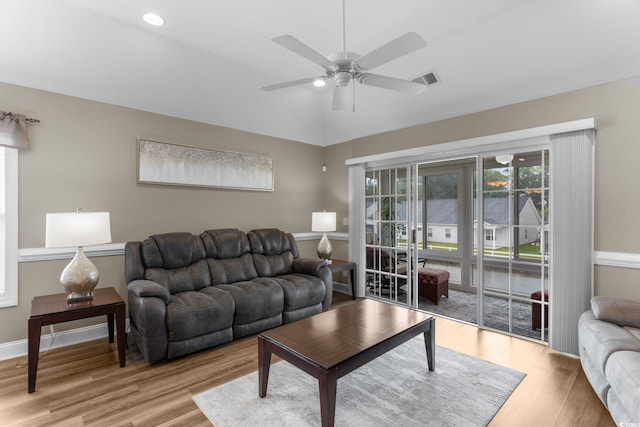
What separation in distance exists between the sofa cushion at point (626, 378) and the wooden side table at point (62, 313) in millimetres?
3591

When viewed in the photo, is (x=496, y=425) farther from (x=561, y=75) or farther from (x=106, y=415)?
(x=561, y=75)

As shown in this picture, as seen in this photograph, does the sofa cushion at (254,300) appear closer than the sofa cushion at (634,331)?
No

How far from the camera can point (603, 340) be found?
217cm

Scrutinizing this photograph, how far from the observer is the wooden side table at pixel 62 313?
2.37m

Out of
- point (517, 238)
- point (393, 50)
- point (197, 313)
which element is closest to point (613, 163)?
point (517, 238)

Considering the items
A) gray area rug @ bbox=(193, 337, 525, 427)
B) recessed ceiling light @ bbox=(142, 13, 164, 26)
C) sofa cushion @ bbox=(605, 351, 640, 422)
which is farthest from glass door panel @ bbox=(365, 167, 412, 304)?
recessed ceiling light @ bbox=(142, 13, 164, 26)

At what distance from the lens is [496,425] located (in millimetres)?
2016

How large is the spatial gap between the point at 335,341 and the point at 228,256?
7.40 feet

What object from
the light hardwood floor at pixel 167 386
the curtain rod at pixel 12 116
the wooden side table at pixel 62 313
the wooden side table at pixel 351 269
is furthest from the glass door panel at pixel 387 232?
the curtain rod at pixel 12 116

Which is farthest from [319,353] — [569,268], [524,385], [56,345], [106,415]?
[56,345]

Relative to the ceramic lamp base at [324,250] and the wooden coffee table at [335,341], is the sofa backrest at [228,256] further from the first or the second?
the wooden coffee table at [335,341]

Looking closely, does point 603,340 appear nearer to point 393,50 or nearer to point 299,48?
point 393,50

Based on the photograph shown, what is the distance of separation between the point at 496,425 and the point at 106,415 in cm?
261

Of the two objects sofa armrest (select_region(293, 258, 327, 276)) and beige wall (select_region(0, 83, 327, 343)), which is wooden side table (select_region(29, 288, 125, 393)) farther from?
sofa armrest (select_region(293, 258, 327, 276))
